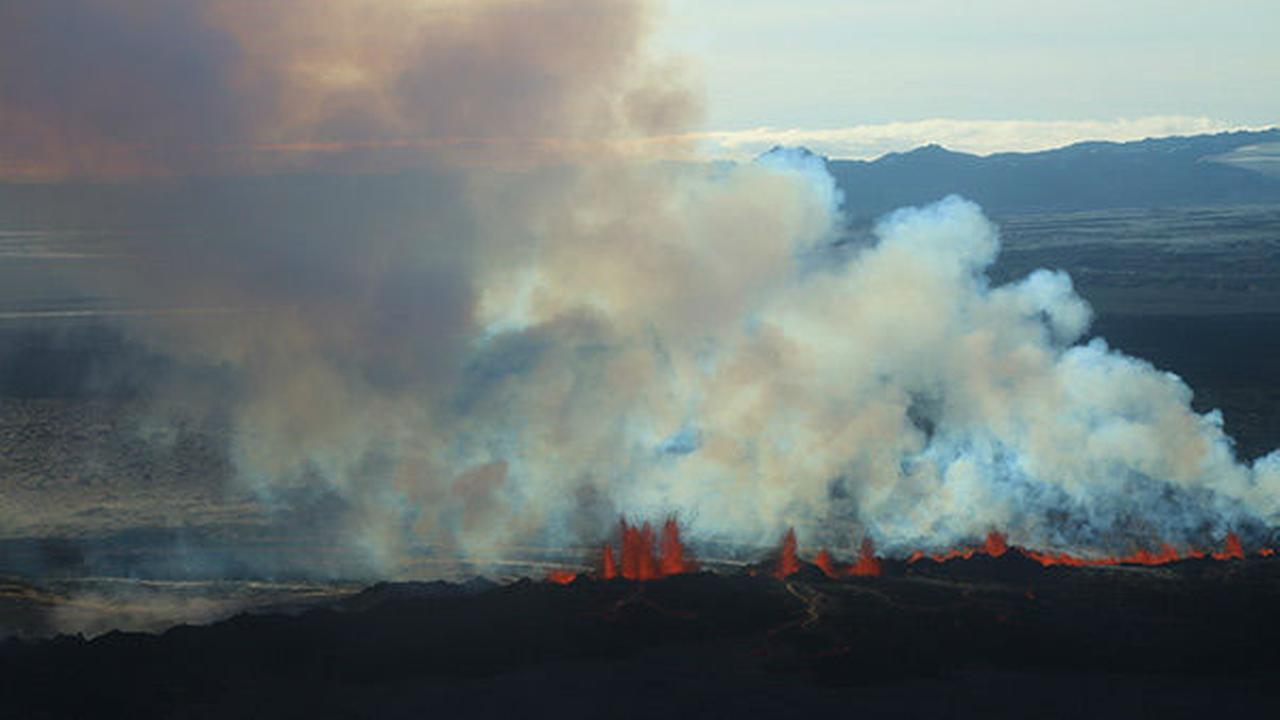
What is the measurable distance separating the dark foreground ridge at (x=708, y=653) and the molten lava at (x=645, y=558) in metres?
3.77

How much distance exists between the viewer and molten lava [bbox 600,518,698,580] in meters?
48.2

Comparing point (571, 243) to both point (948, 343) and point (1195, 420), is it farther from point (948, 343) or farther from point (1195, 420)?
point (1195, 420)

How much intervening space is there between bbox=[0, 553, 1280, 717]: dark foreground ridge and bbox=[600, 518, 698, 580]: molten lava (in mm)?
3772

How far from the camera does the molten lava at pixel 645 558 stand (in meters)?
48.2

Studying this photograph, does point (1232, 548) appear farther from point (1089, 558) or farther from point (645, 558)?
point (645, 558)

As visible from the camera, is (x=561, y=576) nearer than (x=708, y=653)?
No

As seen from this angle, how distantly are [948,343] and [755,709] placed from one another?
3994cm

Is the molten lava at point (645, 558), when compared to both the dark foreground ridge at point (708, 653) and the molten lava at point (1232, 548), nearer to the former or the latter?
the dark foreground ridge at point (708, 653)

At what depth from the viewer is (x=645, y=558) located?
48.6 meters

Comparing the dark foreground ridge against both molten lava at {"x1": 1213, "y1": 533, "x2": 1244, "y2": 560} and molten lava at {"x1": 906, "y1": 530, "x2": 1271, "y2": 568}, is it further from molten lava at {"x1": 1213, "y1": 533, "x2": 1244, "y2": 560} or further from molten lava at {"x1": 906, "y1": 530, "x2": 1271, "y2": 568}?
molten lava at {"x1": 1213, "y1": 533, "x2": 1244, "y2": 560}

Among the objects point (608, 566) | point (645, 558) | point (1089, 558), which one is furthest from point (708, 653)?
point (1089, 558)


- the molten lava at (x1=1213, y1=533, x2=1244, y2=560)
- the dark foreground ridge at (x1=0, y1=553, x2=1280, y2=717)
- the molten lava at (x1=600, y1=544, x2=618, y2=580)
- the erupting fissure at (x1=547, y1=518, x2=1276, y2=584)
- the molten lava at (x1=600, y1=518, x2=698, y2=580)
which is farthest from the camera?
the molten lava at (x1=1213, y1=533, x2=1244, y2=560)

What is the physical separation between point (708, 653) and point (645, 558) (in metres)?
9.80

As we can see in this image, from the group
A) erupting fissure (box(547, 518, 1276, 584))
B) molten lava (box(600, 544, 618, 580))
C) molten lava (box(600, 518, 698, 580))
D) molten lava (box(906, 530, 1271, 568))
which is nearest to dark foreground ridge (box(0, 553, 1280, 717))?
erupting fissure (box(547, 518, 1276, 584))
